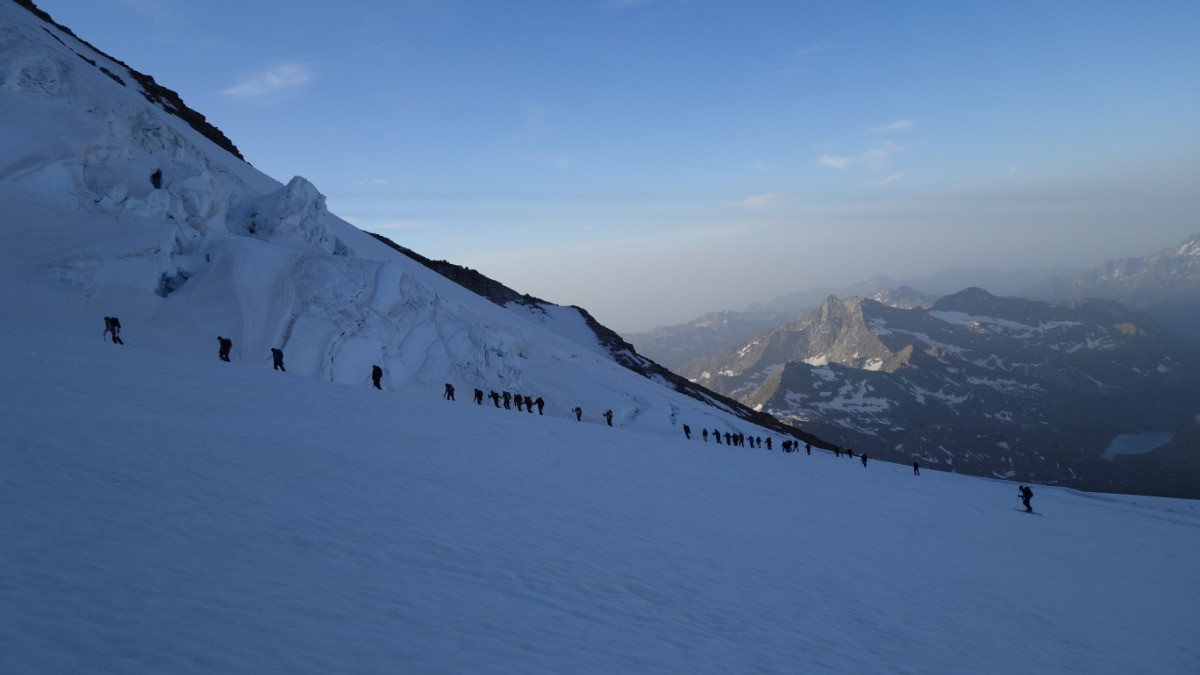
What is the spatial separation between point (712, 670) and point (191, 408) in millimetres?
12212

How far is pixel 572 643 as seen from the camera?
610cm

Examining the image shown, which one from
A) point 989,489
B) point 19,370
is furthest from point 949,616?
point 989,489

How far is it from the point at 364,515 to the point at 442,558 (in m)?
1.68

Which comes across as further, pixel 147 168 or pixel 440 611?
pixel 147 168

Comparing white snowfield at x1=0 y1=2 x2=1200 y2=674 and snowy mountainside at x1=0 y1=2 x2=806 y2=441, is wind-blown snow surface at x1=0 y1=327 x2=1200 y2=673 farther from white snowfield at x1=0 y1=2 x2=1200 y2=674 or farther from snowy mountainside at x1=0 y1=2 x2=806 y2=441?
snowy mountainside at x1=0 y1=2 x2=806 y2=441

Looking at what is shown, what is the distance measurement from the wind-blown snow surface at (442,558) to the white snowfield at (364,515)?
5 cm

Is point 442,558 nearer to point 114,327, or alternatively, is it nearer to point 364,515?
point 364,515

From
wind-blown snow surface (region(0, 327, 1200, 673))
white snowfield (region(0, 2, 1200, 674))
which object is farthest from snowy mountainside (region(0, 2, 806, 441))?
wind-blown snow surface (region(0, 327, 1200, 673))

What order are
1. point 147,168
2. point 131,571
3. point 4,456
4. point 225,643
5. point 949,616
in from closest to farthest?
point 225,643, point 131,571, point 4,456, point 949,616, point 147,168

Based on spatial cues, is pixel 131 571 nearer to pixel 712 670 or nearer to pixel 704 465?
pixel 712 670

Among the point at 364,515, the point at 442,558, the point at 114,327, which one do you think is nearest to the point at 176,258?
the point at 114,327

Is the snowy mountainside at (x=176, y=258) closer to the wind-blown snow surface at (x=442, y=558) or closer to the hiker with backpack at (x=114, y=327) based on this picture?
the hiker with backpack at (x=114, y=327)

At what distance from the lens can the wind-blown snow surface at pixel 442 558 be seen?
17.2 ft

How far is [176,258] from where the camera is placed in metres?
25.6
